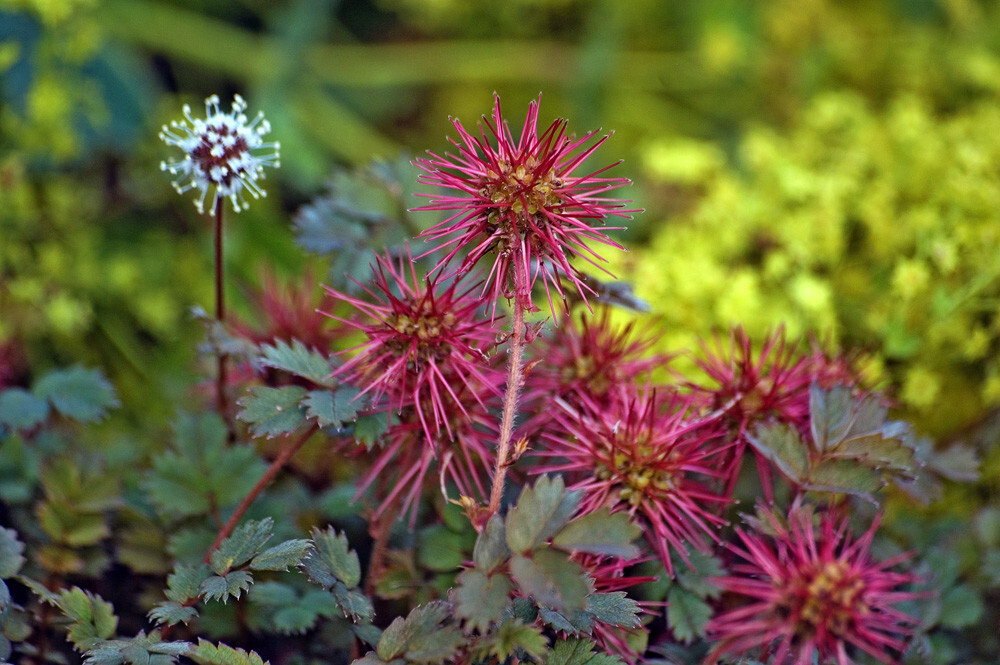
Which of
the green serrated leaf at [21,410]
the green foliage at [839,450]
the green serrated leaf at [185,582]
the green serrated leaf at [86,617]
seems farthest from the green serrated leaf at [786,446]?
the green serrated leaf at [21,410]

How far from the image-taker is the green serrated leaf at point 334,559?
74 cm

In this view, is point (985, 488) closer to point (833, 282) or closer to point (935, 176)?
point (833, 282)

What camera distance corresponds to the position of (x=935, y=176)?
1369 millimetres

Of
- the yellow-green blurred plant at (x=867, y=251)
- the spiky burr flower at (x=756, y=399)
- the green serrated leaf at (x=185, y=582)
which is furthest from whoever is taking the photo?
the yellow-green blurred plant at (x=867, y=251)

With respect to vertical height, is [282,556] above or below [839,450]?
below

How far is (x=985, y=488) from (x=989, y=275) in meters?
0.32

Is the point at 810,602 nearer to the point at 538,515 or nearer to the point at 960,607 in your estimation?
the point at 538,515

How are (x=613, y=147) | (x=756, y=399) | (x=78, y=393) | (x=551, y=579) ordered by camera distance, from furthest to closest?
(x=613, y=147) < (x=78, y=393) < (x=756, y=399) < (x=551, y=579)

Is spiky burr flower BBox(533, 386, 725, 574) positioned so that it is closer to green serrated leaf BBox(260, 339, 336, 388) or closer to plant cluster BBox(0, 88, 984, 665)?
plant cluster BBox(0, 88, 984, 665)

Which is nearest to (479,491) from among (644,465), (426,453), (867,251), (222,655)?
(426,453)

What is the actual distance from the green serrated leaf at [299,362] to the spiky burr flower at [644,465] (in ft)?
0.74

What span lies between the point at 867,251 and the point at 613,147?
73 cm

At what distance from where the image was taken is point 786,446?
0.80 m

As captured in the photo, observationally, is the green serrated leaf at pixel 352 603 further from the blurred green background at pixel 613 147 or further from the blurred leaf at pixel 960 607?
the blurred leaf at pixel 960 607
